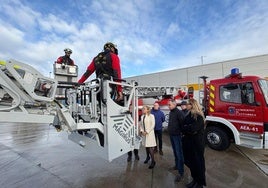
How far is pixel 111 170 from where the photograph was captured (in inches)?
149

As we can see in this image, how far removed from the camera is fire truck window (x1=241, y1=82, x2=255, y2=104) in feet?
14.9

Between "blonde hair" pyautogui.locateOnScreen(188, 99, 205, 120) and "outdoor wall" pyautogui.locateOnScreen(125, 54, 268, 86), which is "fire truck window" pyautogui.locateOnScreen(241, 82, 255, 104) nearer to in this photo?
"blonde hair" pyautogui.locateOnScreen(188, 99, 205, 120)

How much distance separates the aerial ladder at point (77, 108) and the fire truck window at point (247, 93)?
124 inches

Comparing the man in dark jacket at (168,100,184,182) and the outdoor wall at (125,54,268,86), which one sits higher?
the outdoor wall at (125,54,268,86)

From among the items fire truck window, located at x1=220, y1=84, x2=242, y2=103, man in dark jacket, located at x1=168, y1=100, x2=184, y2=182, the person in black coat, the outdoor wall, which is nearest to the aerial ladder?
man in dark jacket, located at x1=168, y1=100, x2=184, y2=182

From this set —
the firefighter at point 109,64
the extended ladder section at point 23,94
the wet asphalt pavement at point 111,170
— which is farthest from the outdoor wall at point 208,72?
the extended ladder section at point 23,94

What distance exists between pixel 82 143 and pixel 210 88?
4.30 metres

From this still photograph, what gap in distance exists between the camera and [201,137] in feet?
9.55

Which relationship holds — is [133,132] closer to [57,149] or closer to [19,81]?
[19,81]

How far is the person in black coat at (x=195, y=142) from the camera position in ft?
9.41

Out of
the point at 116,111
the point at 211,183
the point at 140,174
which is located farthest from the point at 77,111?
the point at 211,183

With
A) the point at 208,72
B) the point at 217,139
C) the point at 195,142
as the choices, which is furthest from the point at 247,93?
the point at 208,72

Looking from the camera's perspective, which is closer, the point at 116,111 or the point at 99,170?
the point at 116,111

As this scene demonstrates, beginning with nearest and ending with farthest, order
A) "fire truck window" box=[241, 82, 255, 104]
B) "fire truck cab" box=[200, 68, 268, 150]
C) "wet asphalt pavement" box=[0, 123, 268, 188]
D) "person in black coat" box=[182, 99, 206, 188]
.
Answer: "person in black coat" box=[182, 99, 206, 188], "wet asphalt pavement" box=[0, 123, 268, 188], "fire truck cab" box=[200, 68, 268, 150], "fire truck window" box=[241, 82, 255, 104]
